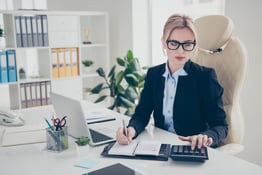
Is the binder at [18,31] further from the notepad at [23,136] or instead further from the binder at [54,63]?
the notepad at [23,136]

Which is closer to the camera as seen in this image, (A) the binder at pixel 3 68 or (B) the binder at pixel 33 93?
(A) the binder at pixel 3 68

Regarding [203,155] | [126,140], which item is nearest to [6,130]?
[126,140]

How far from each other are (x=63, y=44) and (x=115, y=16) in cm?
74

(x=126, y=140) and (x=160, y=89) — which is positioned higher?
(x=160, y=89)

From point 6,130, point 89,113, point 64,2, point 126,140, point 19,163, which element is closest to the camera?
point 19,163

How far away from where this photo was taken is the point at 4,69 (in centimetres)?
329

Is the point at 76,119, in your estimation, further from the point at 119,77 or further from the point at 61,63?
the point at 61,63

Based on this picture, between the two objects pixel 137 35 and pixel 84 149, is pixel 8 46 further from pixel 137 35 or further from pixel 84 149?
pixel 84 149

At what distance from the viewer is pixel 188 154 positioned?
1.29 m

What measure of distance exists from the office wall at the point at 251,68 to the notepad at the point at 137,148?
1.29 metres

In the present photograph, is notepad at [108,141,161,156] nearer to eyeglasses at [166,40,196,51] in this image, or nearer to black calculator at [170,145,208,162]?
black calculator at [170,145,208,162]

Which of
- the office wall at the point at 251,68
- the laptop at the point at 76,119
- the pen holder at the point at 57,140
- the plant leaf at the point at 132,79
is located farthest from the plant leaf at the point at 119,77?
the pen holder at the point at 57,140

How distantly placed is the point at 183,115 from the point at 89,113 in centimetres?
63

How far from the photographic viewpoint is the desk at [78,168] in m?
1.21
